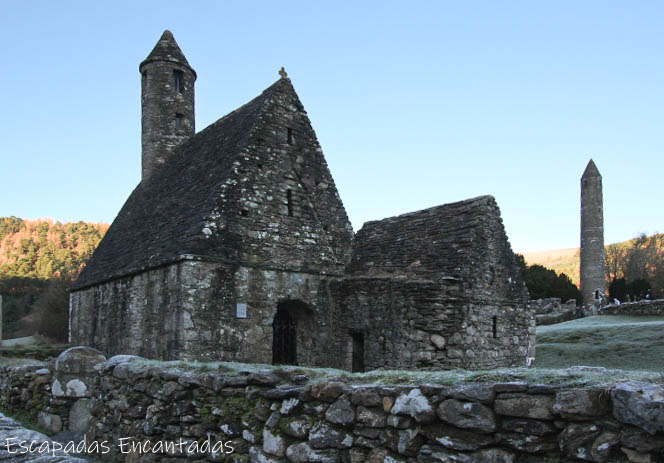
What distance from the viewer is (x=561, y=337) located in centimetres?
2248

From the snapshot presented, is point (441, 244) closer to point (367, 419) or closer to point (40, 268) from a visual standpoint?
point (367, 419)

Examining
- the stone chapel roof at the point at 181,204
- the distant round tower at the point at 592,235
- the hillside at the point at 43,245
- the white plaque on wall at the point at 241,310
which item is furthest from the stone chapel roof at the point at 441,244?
the hillside at the point at 43,245

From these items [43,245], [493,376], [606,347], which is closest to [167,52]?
[606,347]

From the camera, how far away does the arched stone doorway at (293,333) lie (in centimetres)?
1470

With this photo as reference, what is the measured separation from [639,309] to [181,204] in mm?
24387

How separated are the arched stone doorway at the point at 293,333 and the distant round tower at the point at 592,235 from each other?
127 ft

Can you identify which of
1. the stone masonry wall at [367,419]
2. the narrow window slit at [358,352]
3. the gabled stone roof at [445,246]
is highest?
the gabled stone roof at [445,246]

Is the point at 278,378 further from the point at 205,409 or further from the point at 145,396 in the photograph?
the point at 145,396

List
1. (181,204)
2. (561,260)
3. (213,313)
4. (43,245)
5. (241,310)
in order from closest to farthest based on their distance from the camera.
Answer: (213,313) < (241,310) < (181,204) < (43,245) < (561,260)

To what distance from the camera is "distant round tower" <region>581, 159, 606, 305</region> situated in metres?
47.0

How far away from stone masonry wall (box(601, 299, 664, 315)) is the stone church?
56.4 feet

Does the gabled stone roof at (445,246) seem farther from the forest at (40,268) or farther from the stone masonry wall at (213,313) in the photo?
the forest at (40,268)

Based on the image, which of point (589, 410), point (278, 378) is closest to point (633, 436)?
point (589, 410)

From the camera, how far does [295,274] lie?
14562 millimetres
